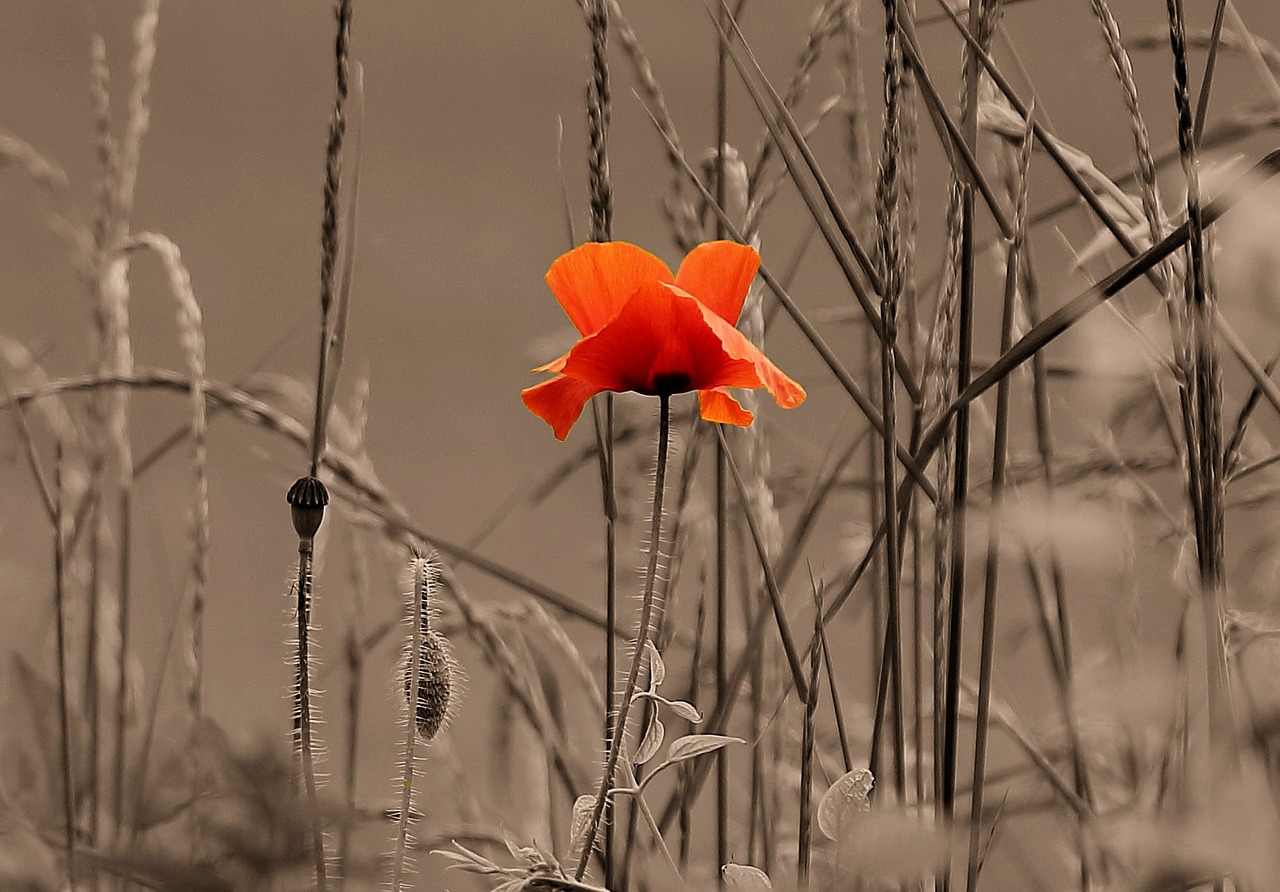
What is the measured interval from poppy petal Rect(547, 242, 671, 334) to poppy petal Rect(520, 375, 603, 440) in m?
0.02

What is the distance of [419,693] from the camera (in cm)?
32

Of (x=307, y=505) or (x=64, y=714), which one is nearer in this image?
(x=307, y=505)

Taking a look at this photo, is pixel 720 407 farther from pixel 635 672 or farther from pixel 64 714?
pixel 64 714

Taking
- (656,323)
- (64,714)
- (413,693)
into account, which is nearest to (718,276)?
(656,323)

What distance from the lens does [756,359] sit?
11.4 inches

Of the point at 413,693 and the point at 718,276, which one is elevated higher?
the point at 718,276

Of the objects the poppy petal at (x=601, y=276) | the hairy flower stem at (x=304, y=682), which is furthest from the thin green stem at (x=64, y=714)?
the poppy petal at (x=601, y=276)

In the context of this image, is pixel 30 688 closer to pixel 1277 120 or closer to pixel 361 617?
pixel 361 617

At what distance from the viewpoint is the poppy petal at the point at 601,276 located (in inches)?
11.8

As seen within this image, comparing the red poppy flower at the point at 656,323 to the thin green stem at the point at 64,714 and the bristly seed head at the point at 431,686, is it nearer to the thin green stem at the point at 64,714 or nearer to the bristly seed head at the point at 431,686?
the bristly seed head at the point at 431,686

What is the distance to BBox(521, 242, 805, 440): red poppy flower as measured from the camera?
297mm

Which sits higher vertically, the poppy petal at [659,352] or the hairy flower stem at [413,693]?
the poppy petal at [659,352]

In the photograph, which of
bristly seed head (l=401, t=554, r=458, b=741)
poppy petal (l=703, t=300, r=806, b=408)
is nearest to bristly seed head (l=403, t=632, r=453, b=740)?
bristly seed head (l=401, t=554, r=458, b=741)

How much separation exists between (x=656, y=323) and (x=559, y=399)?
0.14 ft
